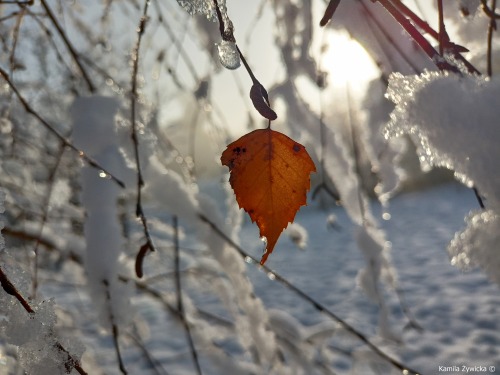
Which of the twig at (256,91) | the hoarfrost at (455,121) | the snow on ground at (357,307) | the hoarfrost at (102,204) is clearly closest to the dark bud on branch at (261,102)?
the twig at (256,91)

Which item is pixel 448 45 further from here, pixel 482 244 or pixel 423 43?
pixel 482 244

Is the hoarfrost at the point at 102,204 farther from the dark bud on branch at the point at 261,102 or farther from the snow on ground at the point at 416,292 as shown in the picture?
the snow on ground at the point at 416,292

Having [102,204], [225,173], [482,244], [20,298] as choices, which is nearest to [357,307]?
[225,173]

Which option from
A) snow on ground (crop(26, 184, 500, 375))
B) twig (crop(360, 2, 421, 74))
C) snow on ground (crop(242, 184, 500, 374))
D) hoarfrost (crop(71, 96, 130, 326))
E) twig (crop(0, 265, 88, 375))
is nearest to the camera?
twig (crop(0, 265, 88, 375))

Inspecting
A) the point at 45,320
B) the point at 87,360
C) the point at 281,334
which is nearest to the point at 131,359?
the point at 281,334

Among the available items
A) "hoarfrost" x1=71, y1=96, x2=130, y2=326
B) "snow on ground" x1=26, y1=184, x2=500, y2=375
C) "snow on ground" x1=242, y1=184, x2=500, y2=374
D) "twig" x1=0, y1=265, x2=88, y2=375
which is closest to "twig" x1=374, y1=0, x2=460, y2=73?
"twig" x1=0, y1=265, x2=88, y2=375

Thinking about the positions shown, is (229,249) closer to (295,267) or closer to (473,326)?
(473,326)

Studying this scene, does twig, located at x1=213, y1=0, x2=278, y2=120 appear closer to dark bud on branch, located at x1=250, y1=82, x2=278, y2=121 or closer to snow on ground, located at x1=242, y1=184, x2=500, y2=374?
dark bud on branch, located at x1=250, y1=82, x2=278, y2=121
